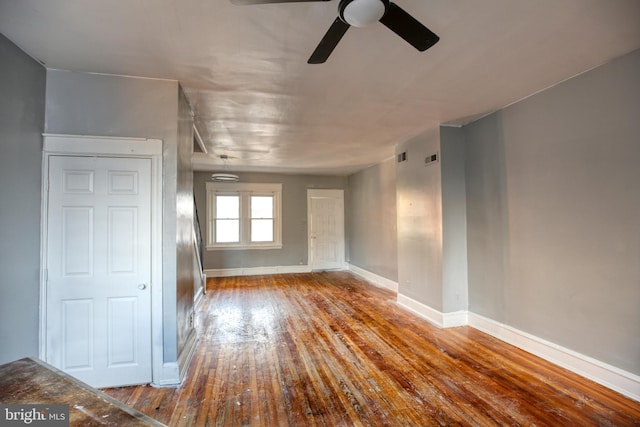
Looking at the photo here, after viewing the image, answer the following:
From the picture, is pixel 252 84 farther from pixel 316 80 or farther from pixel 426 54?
pixel 426 54

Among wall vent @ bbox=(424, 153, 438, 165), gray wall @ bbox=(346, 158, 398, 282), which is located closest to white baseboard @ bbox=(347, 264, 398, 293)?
gray wall @ bbox=(346, 158, 398, 282)

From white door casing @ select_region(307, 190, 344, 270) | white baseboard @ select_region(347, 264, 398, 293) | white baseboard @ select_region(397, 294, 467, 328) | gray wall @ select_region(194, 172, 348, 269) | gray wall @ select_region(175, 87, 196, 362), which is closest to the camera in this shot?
gray wall @ select_region(175, 87, 196, 362)

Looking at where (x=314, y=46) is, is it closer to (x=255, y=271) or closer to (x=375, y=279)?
(x=375, y=279)

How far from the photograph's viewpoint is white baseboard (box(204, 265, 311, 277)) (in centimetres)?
705

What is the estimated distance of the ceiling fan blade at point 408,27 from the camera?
1428 mm

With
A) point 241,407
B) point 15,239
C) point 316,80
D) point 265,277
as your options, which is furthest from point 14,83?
point 265,277

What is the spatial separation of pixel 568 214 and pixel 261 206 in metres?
6.09

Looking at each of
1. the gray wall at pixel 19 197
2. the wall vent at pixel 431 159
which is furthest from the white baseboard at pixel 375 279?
the gray wall at pixel 19 197

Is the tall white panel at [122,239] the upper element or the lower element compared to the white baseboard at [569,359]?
upper

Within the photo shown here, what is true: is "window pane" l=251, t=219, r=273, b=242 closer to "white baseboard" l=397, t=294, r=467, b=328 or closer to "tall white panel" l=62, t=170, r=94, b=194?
"white baseboard" l=397, t=294, r=467, b=328

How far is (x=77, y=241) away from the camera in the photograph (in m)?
2.35

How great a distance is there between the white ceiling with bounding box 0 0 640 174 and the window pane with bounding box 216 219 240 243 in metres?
4.04

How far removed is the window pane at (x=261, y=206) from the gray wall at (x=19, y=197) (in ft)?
16.7

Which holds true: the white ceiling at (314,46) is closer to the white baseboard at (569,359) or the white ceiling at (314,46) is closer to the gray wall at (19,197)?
the gray wall at (19,197)
